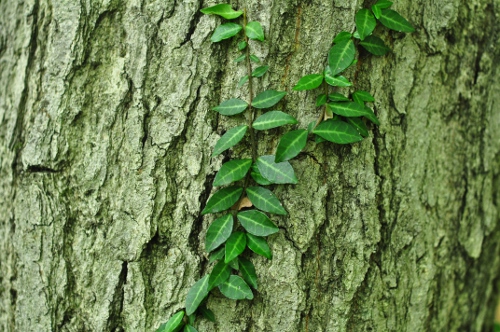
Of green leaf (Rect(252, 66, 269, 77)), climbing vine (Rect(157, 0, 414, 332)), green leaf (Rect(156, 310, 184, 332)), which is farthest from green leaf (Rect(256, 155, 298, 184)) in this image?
green leaf (Rect(156, 310, 184, 332))

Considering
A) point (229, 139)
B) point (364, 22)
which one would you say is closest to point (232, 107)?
point (229, 139)

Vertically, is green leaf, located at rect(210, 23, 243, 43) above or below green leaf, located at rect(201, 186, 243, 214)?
above

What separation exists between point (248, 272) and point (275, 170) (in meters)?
0.30

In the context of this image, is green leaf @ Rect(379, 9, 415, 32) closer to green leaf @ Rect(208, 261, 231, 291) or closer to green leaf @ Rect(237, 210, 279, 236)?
green leaf @ Rect(237, 210, 279, 236)

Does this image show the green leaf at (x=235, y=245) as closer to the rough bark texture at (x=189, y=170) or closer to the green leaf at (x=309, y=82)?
the rough bark texture at (x=189, y=170)

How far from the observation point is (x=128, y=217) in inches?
50.8

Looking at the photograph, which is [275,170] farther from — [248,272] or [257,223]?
[248,272]

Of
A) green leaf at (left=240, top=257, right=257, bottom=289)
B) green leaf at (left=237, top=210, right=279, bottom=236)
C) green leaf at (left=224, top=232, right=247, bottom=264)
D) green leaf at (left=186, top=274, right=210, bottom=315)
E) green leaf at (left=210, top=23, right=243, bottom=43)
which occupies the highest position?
green leaf at (left=210, top=23, right=243, bottom=43)

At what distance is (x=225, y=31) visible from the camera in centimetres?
125

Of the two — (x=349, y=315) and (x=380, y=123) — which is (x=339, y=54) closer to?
(x=380, y=123)

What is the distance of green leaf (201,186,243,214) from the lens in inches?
48.4

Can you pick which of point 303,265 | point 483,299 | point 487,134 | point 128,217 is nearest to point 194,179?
point 128,217

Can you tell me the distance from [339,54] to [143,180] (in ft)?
2.16

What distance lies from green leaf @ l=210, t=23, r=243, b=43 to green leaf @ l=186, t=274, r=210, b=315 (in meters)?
0.67
